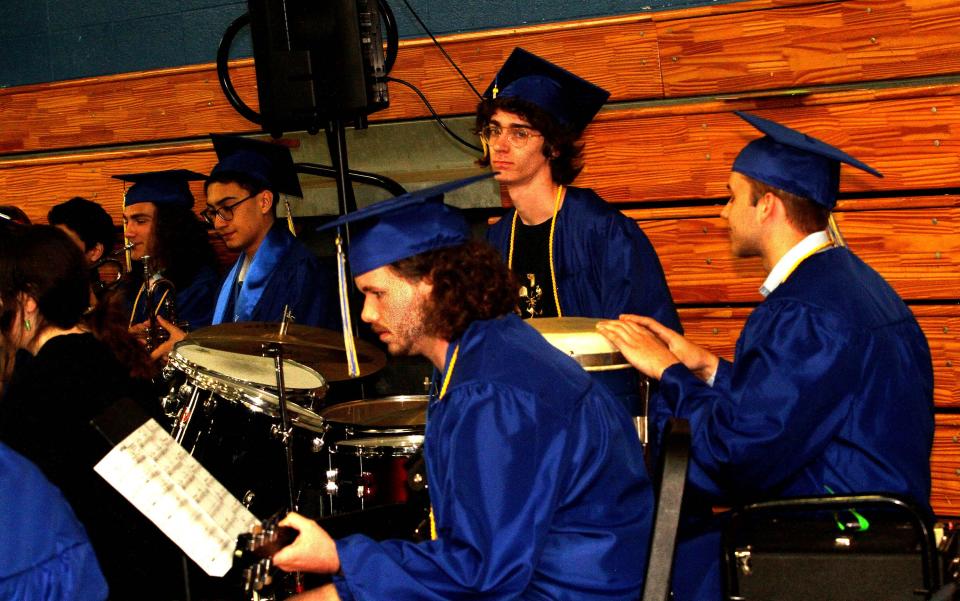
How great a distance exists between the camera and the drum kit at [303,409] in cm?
349

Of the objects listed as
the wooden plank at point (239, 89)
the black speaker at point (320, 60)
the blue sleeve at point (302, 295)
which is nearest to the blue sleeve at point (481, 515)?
the black speaker at point (320, 60)

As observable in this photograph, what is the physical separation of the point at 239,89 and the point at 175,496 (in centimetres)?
365

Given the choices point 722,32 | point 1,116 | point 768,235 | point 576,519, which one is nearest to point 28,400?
point 576,519

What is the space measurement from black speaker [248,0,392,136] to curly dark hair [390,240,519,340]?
2.00 m

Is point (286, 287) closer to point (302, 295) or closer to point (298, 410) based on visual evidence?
point (302, 295)

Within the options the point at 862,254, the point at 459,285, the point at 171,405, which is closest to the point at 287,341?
the point at 171,405

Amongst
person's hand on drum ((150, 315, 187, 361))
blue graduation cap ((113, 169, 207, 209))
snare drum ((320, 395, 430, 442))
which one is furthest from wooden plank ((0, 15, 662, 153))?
snare drum ((320, 395, 430, 442))

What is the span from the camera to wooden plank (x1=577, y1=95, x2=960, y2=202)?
424 centimetres

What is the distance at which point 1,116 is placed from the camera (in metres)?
6.11

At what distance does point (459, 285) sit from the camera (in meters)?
2.38

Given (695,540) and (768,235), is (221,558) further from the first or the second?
(768,235)

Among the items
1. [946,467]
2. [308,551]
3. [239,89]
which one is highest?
[239,89]

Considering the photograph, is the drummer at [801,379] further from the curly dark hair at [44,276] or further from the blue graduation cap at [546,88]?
the curly dark hair at [44,276]

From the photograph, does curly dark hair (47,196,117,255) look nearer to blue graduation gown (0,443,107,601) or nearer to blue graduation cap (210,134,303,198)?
blue graduation cap (210,134,303,198)
